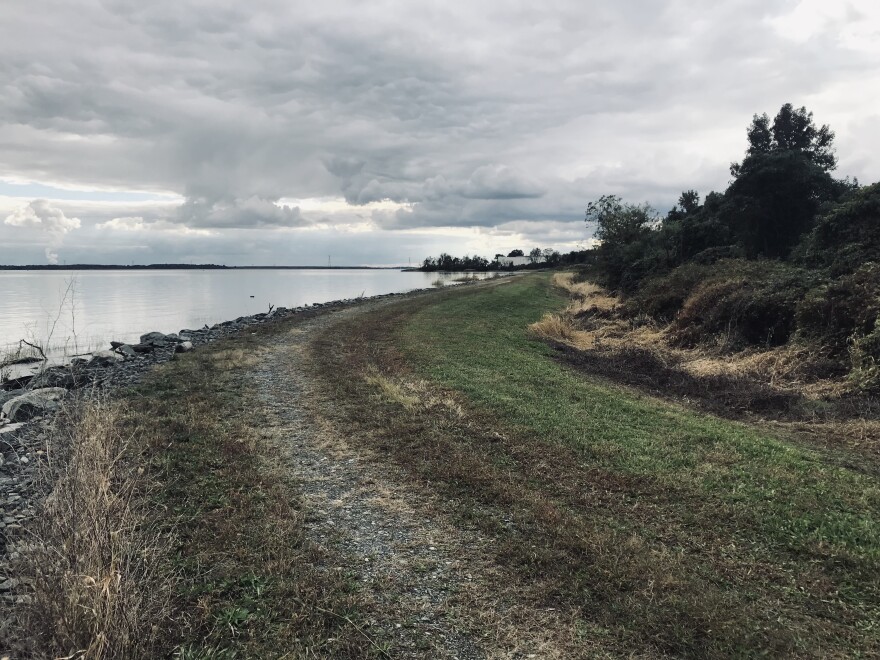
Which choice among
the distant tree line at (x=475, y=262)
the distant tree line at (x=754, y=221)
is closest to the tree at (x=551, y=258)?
the distant tree line at (x=475, y=262)

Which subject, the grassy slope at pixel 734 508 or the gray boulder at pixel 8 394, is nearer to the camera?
the grassy slope at pixel 734 508

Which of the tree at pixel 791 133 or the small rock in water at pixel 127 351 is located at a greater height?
the tree at pixel 791 133

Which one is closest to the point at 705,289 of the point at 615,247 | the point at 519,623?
the point at 519,623

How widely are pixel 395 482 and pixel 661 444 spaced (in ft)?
14.0

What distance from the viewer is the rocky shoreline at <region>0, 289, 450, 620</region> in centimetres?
550

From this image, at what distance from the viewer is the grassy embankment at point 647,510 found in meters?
4.13

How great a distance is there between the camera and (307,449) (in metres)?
8.06

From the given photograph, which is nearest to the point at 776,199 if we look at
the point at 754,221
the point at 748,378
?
the point at 754,221

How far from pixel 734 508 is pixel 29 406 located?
13603 millimetres

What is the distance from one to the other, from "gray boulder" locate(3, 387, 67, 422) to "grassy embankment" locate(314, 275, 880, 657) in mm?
5979

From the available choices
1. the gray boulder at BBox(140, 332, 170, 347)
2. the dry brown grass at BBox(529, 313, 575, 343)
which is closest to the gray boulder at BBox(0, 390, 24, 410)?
the gray boulder at BBox(140, 332, 170, 347)

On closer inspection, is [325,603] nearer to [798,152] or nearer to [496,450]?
[496,450]

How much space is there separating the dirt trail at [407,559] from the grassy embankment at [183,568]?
246mm

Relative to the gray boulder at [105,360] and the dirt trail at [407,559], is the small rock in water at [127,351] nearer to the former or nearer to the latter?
the gray boulder at [105,360]
